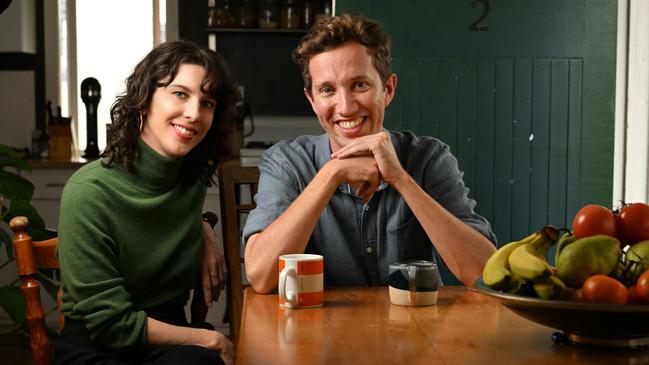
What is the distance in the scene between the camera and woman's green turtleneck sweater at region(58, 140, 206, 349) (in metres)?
1.97

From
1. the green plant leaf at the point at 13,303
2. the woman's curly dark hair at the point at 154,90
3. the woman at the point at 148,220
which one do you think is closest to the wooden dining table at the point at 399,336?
→ the woman at the point at 148,220

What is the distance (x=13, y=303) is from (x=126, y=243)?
1.41m

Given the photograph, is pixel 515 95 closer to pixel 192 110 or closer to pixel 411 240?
pixel 411 240

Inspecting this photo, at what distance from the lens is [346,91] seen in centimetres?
221

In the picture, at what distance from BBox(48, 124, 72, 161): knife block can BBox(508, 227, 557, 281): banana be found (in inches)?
154

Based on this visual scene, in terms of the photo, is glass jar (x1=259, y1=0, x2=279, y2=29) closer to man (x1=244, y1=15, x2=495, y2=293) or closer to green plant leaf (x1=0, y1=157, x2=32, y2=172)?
green plant leaf (x1=0, y1=157, x2=32, y2=172)

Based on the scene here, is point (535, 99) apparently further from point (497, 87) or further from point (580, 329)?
point (580, 329)

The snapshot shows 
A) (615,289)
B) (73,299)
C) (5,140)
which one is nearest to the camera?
(615,289)

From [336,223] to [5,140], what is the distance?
3.55 m

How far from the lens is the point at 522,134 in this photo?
12.2 ft

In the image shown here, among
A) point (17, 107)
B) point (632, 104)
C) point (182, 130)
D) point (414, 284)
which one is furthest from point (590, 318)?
point (17, 107)

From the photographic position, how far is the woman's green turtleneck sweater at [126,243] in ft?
6.47

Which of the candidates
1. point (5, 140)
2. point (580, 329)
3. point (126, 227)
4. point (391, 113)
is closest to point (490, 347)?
point (580, 329)

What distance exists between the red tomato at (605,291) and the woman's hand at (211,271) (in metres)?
1.10
